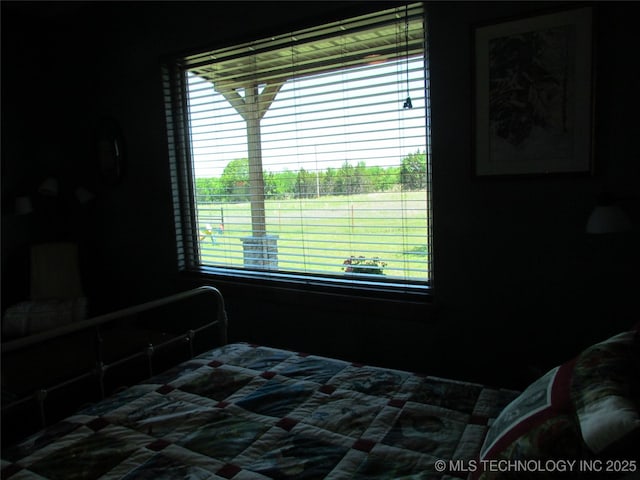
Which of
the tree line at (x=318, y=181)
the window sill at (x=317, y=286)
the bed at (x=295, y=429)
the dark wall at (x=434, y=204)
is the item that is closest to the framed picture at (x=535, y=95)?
the dark wall at (x=434, y=204)

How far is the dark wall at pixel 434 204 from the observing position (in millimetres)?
1907

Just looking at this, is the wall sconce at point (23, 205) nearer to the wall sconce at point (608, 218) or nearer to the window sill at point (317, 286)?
the window sill at point (317, 286)

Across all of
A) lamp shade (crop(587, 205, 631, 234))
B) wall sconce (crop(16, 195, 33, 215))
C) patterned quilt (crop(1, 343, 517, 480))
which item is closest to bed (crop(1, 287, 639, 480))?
patterned quilt (crop(1, 343, 517, 480))

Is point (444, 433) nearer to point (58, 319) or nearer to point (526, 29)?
point (526, 29)

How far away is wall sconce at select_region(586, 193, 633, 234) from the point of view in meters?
1.65

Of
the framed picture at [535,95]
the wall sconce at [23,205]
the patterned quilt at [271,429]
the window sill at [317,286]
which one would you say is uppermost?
the framed picture at [535,95]

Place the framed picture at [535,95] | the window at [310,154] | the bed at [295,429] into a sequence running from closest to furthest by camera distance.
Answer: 1. the bed at [295,429]
2. the framed picture at [535,95]
3. the window at [310,154]

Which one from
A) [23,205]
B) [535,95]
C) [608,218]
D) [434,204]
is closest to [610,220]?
[608,218]

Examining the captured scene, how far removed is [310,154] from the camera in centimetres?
260

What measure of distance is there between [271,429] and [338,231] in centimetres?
133

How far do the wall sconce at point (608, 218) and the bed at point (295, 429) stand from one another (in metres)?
0.56

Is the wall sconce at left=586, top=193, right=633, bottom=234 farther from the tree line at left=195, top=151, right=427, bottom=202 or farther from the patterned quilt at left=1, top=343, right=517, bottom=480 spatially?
the tree line at left=195, top=151, right=427, bottom=202

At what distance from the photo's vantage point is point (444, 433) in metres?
1.35

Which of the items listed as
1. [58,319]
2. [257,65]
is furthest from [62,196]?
[257,65]
